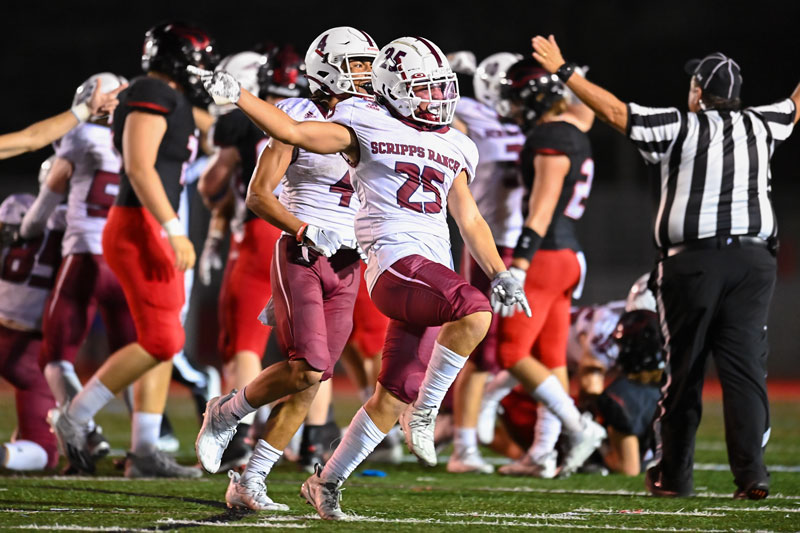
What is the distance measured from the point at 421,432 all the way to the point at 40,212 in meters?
3.02

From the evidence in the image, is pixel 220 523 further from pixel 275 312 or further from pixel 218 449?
pixel 275 312

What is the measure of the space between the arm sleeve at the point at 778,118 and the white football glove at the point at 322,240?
2028mm

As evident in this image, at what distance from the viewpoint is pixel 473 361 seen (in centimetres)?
610

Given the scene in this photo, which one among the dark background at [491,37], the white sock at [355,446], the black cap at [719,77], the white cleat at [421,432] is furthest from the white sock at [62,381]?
the dark background at [491,37]

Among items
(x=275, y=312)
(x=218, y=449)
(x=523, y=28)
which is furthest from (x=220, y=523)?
(x=523, y=28)

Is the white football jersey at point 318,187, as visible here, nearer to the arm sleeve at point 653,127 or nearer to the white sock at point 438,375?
the white sock at point 438,375

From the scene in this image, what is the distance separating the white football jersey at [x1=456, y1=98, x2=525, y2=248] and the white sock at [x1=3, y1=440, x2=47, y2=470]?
8.45ft

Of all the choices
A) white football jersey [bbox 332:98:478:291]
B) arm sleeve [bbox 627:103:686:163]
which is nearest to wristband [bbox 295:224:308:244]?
white football jersey [bbox 332:98:478:291]

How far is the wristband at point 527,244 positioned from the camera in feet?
18.3

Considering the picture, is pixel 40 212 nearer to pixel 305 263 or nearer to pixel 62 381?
pixel 62 381

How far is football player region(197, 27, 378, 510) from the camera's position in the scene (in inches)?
161

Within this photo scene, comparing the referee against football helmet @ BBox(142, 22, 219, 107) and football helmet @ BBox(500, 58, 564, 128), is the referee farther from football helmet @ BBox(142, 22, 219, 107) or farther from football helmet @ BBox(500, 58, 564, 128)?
football helmet @ BBox(142, 22, 219, 107)

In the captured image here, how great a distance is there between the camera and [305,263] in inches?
167

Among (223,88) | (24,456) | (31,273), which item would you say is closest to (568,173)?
(223,88)
